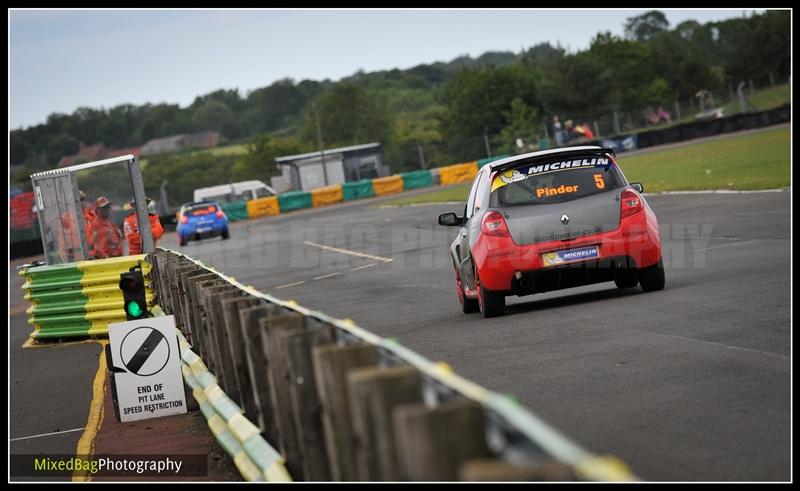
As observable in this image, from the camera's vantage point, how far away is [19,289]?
39688mm

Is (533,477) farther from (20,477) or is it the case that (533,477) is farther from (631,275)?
(631,275)

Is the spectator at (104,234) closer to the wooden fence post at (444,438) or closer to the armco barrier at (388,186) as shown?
the wooden fence post at (444,438)

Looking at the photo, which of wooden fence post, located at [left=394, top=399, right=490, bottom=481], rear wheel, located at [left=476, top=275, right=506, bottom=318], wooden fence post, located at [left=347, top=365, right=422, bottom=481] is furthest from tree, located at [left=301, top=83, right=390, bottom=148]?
wooden fence post, located at [left=394, top=399, right=490, bottom=481]

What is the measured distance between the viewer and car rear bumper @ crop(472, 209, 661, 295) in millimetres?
13305

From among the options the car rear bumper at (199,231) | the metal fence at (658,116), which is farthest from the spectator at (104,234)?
the metal fence at (658,116)

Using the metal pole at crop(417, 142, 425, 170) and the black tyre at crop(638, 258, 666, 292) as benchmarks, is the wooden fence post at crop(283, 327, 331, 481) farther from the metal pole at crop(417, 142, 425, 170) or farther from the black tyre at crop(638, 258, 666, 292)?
the metal pole at crop(417, 142, 425, 170)

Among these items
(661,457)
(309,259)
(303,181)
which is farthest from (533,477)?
(303,181)

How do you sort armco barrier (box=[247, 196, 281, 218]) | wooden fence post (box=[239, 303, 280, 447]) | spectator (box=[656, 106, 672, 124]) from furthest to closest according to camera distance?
spectator (box=[656, 106, 672, 124]) < armco barrier (box=[247, 196, 281, 218]) < wooden fence post (box=[239, 303, 280, 447])

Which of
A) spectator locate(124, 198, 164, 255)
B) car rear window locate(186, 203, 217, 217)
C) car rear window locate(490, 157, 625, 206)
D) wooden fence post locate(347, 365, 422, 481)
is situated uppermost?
wooden fence post locate(347, 365, 422, 481)

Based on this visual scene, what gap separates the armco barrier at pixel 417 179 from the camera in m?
75.0

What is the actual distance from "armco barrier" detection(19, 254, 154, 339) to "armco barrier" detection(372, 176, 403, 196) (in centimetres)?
5432

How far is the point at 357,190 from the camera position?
74188 mm

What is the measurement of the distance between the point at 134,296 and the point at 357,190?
62.7m

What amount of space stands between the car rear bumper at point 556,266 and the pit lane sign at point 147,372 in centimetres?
357
